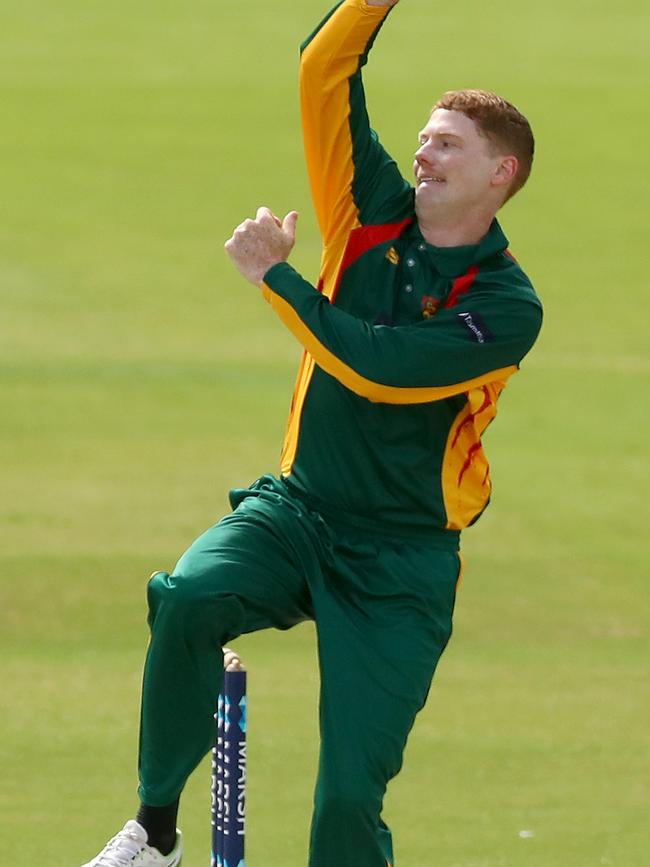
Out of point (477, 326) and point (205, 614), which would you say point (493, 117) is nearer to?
point (477, 326)

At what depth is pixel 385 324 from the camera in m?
5.05

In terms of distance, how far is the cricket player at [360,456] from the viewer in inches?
191

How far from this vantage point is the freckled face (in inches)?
196

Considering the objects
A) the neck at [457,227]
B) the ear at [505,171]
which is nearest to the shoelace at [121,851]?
the neck at [457,227]

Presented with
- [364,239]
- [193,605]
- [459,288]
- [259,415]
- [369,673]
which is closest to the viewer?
[193,605]

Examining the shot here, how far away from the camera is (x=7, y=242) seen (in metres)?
14.3

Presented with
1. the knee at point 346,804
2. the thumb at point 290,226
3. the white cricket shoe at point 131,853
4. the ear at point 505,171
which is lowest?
the white cricket shoe at point 131,853

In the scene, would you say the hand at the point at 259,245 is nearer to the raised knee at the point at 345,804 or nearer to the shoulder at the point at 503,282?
the shoulder at the point at 503,282

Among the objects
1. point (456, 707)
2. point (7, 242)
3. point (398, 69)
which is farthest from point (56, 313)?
point (456, 707)

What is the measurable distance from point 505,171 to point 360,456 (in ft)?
2.53

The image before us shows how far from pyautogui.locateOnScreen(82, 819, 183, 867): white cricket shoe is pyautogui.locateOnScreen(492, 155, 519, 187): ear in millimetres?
1787

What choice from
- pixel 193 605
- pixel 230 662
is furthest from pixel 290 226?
pixel 230 662

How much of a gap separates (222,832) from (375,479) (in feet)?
3.02

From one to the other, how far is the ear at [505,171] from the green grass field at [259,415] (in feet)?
6.91
